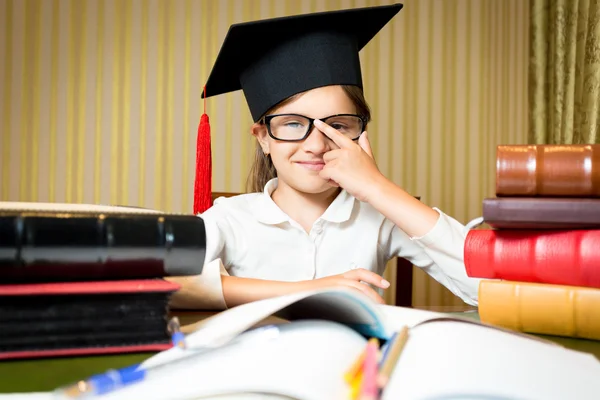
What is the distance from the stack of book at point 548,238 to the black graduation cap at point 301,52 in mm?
689

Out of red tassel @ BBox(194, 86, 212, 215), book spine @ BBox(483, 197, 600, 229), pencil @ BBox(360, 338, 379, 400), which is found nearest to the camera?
pencil @ BBox(360, 338, 379, 400)

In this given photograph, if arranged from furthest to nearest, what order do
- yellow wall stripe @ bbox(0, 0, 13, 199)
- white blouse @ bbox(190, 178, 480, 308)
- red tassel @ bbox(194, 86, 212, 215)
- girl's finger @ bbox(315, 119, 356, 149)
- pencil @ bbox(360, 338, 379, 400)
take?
1. yellow wall stripe @ bbox(0, 0, 13, 199)
2. red tassel @ bbox(194, 86, 212, 215)
3. white blouse @ bbox(190, 178, 480, 308)
4. girl's finger @ bbox(315, 119, 356, 149)
5. pencil @ bbox(360, 338, 379, 400)

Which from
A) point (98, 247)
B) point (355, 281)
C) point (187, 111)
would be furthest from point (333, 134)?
point (187, 111)

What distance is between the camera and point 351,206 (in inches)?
54.1

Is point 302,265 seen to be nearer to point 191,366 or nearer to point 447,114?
point 191,366

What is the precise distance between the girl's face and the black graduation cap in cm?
2

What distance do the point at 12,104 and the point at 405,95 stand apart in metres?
2.30

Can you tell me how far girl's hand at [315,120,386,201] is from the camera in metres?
1.14

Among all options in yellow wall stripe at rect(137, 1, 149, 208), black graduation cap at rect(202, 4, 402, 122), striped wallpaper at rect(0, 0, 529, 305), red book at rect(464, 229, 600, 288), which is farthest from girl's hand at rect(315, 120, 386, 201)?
yellow wall stripe at rect(137, 1, 149, 208)

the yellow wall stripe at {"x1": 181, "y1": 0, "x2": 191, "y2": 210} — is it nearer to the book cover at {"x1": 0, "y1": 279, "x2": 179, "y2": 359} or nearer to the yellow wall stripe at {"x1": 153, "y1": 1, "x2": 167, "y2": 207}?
the yellow wall stripe at {"x1": 153, "y1": 1, "x2": 167, "y2": 207}

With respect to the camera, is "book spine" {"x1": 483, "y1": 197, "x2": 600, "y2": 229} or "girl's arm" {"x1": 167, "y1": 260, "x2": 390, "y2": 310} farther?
"girl's arm" {"x1": 167, "y1": 260, "x2": 390, "y2": 310}

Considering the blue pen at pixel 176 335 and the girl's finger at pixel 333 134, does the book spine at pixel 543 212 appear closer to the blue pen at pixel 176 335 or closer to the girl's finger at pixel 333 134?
the blue pen at pixel 176 335

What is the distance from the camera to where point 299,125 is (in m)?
1.26

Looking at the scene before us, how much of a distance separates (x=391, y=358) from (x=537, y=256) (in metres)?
0.29
